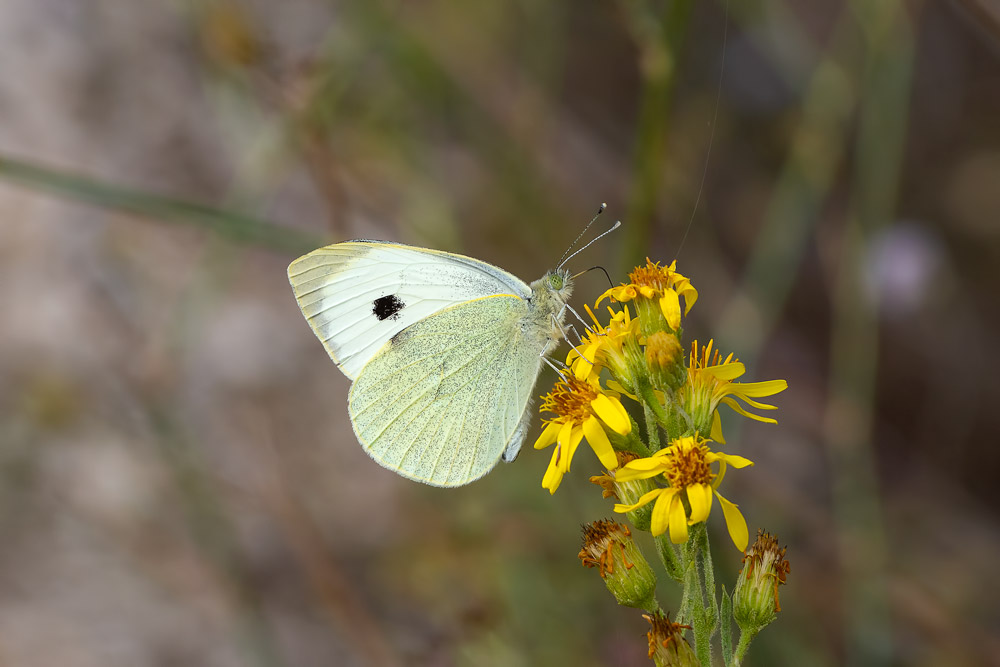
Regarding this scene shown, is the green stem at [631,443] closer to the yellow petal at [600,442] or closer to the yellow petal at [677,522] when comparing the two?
the yellow petal at [600,442]

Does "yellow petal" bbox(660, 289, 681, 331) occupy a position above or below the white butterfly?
below

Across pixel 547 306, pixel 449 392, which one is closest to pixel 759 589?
pixel 547 306

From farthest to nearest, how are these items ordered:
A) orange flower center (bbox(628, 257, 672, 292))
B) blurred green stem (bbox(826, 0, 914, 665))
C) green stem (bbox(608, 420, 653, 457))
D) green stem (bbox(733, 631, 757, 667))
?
blurred green stem (bbox(826, 0, 914, 665)) < orange flower center (bbox(628, 257, 672, 292)) < green stem (bbox(608, 420, 653, 457)) < green stem (bbox(733, 631, 757, 667))

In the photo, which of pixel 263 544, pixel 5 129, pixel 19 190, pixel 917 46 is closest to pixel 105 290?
pixel 19 190

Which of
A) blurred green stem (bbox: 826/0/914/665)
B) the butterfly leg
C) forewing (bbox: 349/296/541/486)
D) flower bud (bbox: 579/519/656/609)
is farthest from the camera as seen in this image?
blurred green stem (bbox: 826/0/914/665)

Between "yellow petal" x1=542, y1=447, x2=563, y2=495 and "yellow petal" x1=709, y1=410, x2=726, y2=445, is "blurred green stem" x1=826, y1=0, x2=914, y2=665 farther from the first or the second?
"yellow petal" x1=542, y1=447, x2=563, y2=495

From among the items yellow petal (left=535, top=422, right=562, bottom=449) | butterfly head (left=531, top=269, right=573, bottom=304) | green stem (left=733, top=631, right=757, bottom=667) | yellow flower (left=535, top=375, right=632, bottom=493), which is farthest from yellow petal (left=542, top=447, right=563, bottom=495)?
butterfly head (left=531, top=269, right=573, bottom=304)

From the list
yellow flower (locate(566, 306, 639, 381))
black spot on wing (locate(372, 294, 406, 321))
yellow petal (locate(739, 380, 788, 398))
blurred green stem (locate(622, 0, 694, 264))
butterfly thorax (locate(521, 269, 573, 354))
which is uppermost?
blurred green stem (locate(622, 0, 694, 264))

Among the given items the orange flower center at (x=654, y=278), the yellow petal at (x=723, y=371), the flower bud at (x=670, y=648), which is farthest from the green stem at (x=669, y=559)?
the orange flower center at (x=654, y=278)
